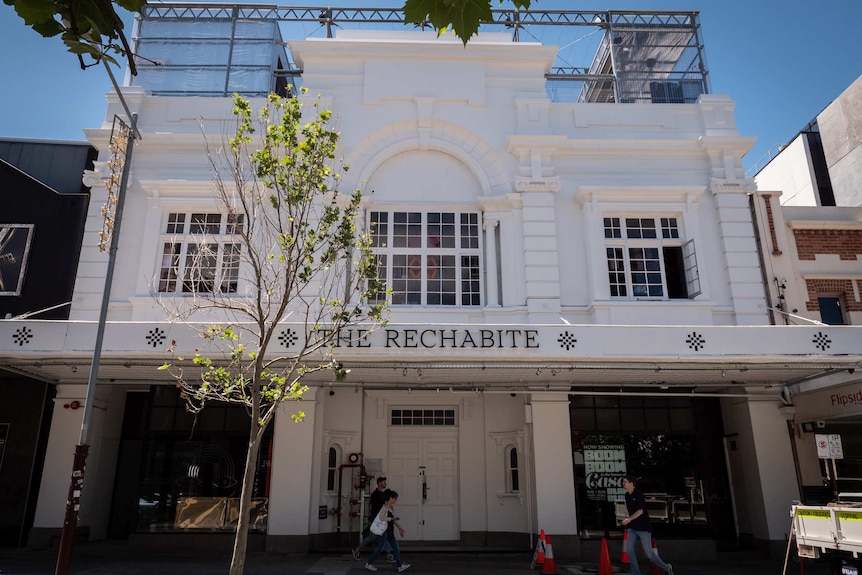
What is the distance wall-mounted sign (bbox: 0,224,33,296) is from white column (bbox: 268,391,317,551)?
244 inches

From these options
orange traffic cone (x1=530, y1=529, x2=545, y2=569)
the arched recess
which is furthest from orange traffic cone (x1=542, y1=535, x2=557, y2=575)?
the arched recess

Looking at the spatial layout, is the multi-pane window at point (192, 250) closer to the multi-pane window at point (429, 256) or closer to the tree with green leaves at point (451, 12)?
the multi-pane window at point (429, 256)

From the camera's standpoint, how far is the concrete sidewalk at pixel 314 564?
10750 mm

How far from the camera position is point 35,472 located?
12.9 metres

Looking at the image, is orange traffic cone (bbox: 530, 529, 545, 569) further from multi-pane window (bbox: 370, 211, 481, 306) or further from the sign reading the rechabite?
multi-pane window (bbox: 370, 211, 481, 306)

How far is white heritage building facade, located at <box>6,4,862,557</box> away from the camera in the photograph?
12.8m

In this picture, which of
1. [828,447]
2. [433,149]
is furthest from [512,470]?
[433,149]

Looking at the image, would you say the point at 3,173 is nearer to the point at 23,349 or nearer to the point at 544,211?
the point at 23,349

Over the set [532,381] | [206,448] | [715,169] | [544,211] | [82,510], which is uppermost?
[715,169]

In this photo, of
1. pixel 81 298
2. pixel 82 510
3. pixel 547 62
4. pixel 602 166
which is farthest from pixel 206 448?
pixel 547 62

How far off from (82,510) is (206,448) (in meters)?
2.81

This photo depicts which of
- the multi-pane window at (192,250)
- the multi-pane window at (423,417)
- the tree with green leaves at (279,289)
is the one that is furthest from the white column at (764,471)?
the multi-pane window at (192,250)

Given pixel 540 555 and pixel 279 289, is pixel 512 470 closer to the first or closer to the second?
pixel 540 555

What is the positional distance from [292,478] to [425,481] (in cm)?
307
